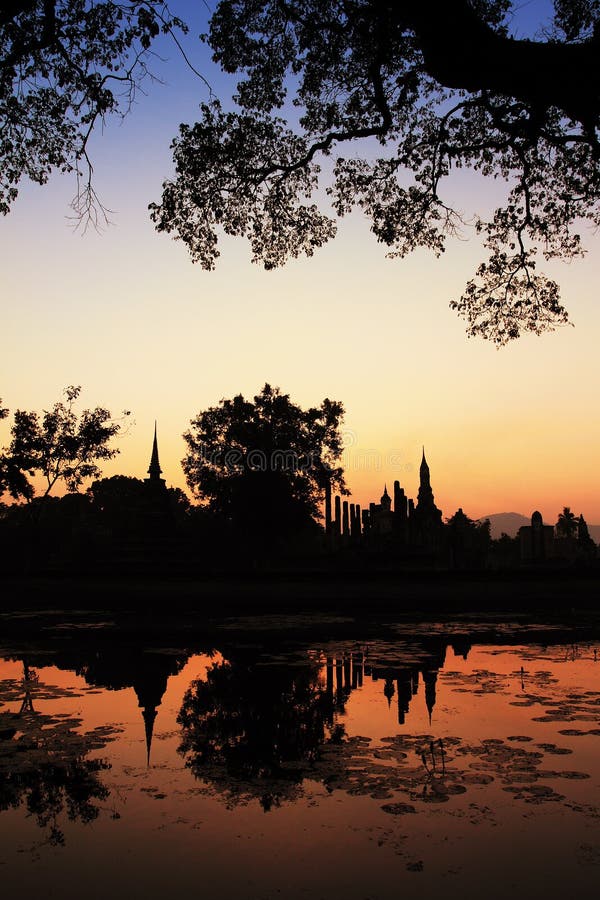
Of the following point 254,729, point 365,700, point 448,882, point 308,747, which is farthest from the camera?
point 365,700

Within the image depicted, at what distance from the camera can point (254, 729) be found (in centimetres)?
647

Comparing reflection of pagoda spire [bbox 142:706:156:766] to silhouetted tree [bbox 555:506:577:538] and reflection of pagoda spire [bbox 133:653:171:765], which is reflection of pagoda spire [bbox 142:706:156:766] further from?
silhouetted tree [bbox 555:506:577:538]

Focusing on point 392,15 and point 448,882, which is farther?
point 392,15

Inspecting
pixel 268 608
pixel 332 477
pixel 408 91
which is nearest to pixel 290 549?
pixel 332 477

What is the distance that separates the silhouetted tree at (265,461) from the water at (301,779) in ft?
114

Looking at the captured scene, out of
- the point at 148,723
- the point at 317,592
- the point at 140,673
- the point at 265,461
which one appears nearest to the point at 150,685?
the point at 140,673

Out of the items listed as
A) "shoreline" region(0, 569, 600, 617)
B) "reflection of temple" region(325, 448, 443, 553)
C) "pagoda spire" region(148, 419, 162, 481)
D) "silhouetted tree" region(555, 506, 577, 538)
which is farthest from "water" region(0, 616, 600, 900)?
"silhouetted tree" region(555, 506, 577, 538)

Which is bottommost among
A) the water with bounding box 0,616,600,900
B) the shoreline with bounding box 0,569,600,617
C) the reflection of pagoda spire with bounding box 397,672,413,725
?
the water with bounding box 0,616,600,900

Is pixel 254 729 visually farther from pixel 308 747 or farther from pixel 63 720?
pixel 63 720

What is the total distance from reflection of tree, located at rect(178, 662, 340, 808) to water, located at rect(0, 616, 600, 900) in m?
0.03

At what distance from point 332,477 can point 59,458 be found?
1867 cm

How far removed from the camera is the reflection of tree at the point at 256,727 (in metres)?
5.14

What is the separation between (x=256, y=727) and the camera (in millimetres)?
6539

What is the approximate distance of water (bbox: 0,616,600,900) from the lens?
143 inches
